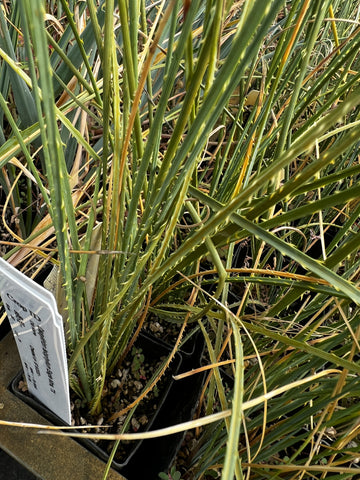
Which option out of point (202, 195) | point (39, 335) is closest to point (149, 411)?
point (39, 335)

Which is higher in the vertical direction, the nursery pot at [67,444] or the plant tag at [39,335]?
the plant tag at [39,335]

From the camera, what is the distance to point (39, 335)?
1.24ft

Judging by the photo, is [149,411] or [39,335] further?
[149,411]

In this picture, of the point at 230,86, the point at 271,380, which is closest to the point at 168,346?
the point at 271,380

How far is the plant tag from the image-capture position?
0.32 m

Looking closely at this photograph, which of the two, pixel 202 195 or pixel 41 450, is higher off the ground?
pixel 202 195

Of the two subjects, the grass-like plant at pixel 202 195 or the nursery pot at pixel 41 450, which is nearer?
the grass-like plant at pixel 202 195

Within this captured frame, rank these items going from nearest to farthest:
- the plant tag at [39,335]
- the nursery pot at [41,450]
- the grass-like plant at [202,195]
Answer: the grass-like plant at [202,195], the plant tag at [39,335], the nursery pot at [41,450]

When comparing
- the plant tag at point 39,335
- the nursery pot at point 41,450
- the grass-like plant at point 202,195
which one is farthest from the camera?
the nursery pot at point 41,450

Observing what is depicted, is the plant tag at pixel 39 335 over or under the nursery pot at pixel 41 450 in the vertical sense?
over

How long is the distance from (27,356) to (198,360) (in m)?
0.28

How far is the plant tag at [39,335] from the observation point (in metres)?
0.32

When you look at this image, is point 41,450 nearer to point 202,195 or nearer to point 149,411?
point 149,411

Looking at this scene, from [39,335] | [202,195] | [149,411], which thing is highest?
[202,195]
